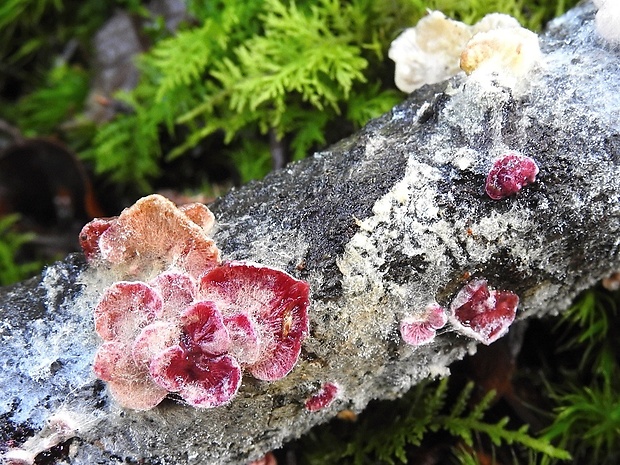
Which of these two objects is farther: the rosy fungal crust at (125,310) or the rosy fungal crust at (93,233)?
the rosy fungal crust at (93,233)

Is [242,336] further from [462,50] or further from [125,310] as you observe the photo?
[462,50]

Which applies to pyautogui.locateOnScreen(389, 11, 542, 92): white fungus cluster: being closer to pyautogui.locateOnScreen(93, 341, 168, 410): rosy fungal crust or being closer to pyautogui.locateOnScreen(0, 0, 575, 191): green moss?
pyautogui.locateOnScreen(0, 0, 575, 191): green moss

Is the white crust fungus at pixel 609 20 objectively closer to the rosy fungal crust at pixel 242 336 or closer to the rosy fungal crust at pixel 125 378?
the rosy fungal crust at pixel 242 336

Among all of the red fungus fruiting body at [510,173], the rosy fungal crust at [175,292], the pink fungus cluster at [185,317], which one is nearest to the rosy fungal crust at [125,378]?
the pink fungus cluster at [185,317]

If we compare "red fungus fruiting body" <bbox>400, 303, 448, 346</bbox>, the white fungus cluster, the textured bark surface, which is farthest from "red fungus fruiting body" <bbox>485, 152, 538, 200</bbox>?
"red fungus fruiting body" <bbox>400, 303, 448, 346</bbox>

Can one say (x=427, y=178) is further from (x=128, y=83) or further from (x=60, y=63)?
(x=60, y=63)

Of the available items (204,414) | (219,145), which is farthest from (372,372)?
(219,145)
